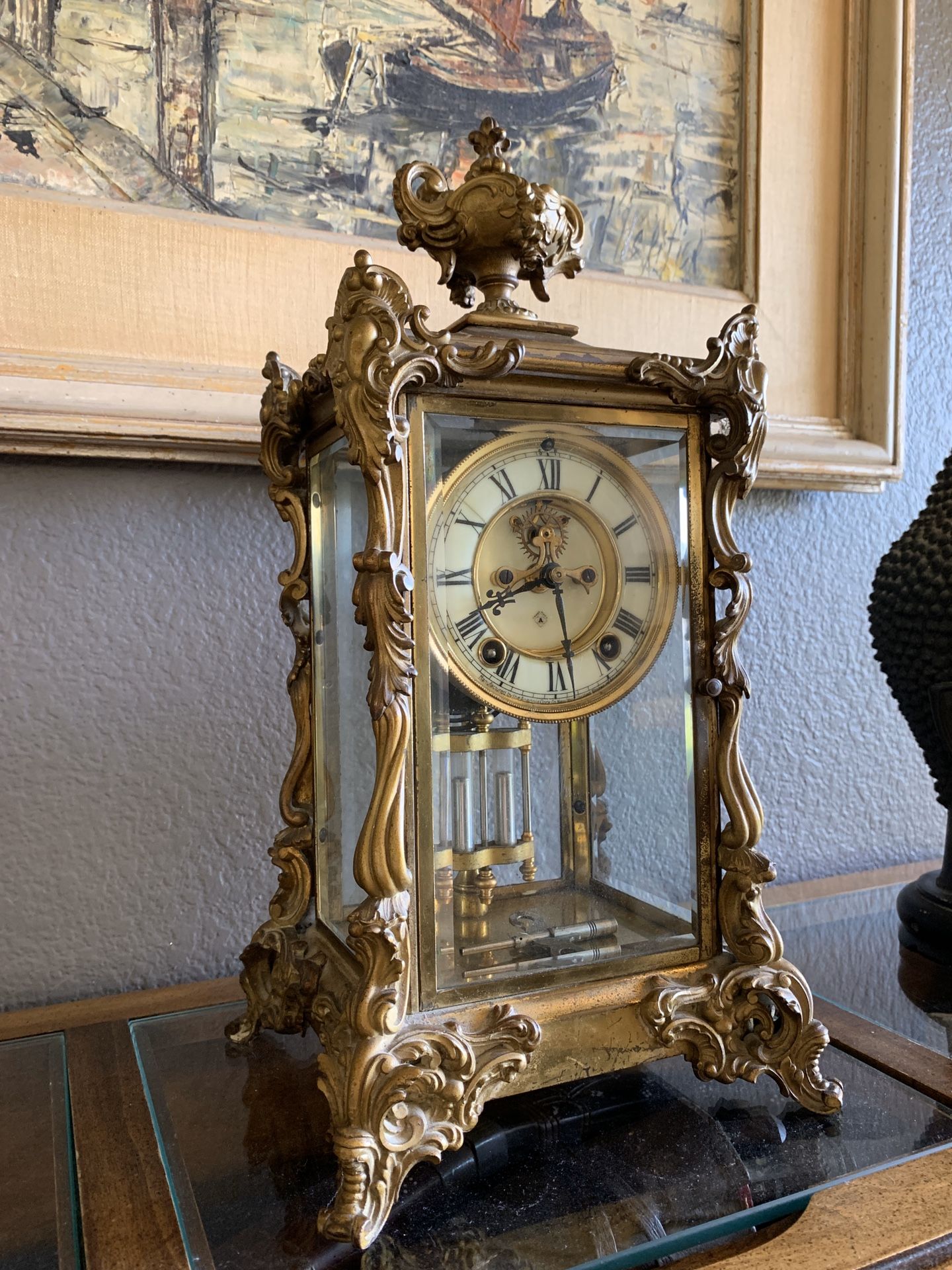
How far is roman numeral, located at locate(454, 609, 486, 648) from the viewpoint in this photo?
2.07 feet

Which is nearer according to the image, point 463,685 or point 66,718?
point 463,685

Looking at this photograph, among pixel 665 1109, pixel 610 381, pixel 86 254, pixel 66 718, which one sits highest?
pixel 86 254

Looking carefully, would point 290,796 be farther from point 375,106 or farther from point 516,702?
point 375,106

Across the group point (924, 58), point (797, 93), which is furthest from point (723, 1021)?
point (924, 58)

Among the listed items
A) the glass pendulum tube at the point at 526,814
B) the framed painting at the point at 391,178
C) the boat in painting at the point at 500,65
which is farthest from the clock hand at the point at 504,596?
the boat in painting at the point at 500,65

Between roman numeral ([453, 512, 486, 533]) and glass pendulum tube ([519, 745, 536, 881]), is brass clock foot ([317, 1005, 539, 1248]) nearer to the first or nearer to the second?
glass pendulum tube ([519, 745, 536, 881])

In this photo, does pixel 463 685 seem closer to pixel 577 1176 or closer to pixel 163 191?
pixel 577 1176

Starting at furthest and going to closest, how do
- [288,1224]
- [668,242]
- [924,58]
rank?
1. [924,58]
2. [668,242]
3. [288,1224]

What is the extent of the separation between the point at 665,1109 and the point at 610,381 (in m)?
0.49

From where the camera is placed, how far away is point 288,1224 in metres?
0.55

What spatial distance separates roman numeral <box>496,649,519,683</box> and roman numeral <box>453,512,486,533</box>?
0.27ft

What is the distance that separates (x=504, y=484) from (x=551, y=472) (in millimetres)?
36

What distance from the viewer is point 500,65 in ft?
3.32

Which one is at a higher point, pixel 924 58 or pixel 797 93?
pixel 924 58
